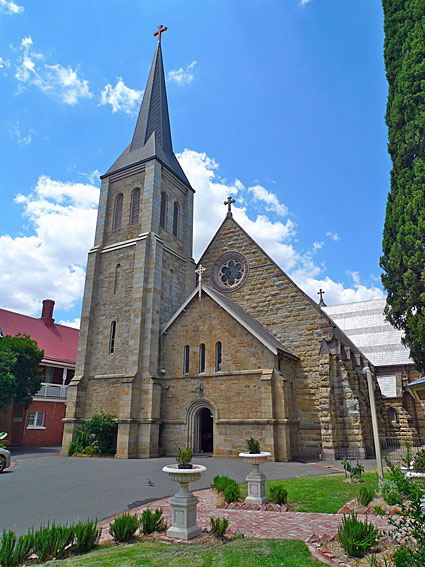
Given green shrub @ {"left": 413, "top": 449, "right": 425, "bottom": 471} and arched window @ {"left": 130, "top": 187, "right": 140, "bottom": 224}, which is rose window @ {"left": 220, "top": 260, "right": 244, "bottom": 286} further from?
green shrub @ {"left": 413, "top": 449, "right": 425, "bottom": 471}

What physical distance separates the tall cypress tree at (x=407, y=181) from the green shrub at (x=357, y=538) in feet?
38.6

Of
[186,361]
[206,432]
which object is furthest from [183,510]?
[206,432]

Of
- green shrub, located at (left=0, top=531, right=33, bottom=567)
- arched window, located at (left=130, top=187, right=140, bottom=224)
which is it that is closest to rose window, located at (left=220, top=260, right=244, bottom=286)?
arched window, located at (left=130, top=187, right=140, bottom=224)

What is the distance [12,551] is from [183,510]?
8.91 feet

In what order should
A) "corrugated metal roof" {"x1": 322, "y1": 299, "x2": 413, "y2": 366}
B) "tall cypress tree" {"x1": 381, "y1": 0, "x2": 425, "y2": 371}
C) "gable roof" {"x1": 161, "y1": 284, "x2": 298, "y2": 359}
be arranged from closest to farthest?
"tall cypress tree" {"x1": 381, "y1": 0, "x2": 425, "y2": 371} < "gable roof" {"x1": 161, "y1": 284, "x2": 298, "y2": 359} < "corrugated metal roof" {"x1": 322, "y1": 299, "x2": 413, "y2": 366}

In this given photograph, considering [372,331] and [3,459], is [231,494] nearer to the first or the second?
[3,459]

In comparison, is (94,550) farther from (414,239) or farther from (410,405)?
(410,405)

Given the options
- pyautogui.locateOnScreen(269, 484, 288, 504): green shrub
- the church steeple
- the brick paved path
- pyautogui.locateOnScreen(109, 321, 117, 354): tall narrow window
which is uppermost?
the church steeple

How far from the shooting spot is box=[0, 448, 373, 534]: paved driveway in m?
8.84

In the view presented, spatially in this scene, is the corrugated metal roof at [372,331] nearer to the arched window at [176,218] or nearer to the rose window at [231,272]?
the rose window at [231,272]

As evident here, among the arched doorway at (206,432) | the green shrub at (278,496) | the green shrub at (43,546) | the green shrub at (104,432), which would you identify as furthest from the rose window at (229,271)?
the green shrub at (43,546)

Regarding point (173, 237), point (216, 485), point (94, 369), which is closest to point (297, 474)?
point (216, 485)

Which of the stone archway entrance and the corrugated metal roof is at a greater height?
the corrugated metal roof

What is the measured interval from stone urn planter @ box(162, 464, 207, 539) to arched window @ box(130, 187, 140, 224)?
2067 cm
